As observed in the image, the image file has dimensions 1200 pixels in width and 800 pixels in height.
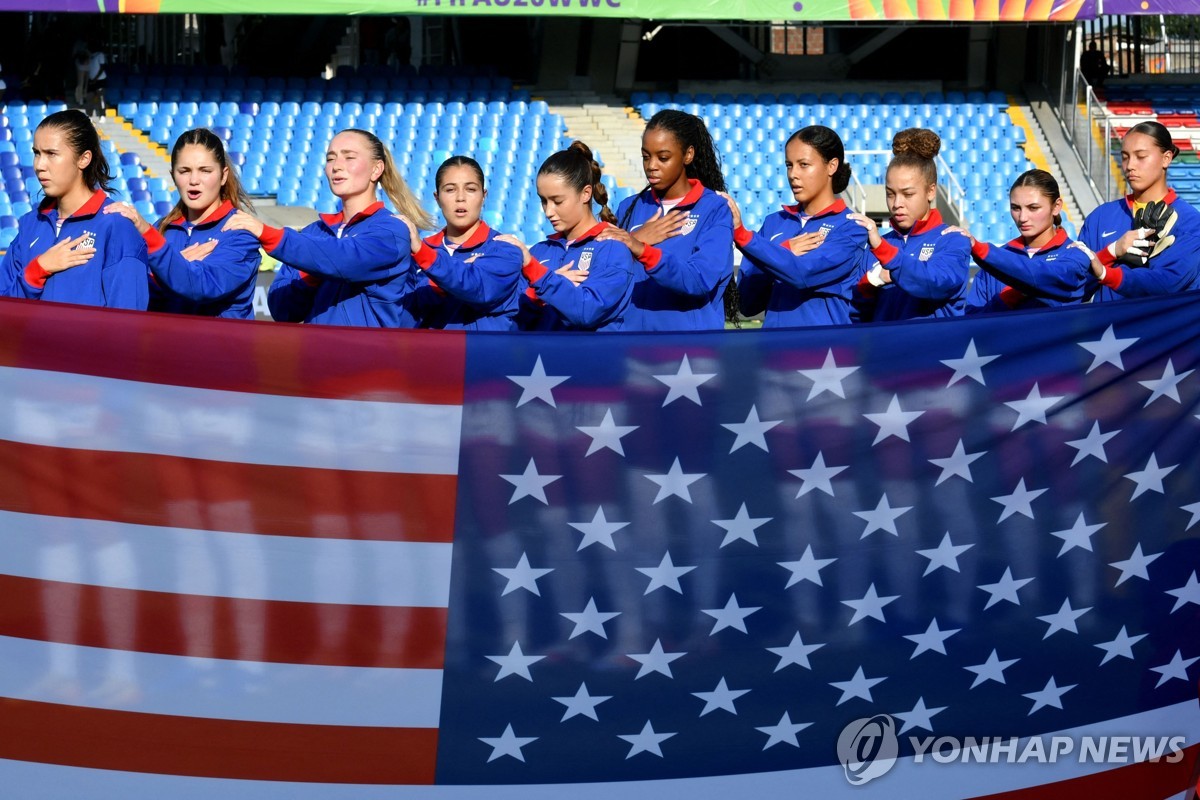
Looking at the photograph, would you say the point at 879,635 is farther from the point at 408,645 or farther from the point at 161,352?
the point at 161,352

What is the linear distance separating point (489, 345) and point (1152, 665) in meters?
1.96

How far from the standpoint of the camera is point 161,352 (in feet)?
11.0

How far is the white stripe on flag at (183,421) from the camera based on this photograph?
3.34m

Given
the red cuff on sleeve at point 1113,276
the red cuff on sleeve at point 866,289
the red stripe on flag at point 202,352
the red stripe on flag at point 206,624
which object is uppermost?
the red cuff on sleeve at point 1113,276

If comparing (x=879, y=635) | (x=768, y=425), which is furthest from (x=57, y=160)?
(x=879, y=635)

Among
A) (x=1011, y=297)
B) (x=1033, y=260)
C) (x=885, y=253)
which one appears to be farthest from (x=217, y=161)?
(x=1011, y=297)

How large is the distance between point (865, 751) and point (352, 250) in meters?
2.18

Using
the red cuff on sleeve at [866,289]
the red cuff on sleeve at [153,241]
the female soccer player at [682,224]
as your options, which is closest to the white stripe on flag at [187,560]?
the red cuff on sleeve at [153,241]

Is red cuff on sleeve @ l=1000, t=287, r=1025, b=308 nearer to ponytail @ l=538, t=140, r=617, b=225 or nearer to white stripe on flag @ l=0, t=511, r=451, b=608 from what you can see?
ponytail @ l=538, t=140, r=617, b=225

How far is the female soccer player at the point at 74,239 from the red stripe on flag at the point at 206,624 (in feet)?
3.94

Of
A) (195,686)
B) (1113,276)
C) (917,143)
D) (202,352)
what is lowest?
(195,686)

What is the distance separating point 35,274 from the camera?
423cm

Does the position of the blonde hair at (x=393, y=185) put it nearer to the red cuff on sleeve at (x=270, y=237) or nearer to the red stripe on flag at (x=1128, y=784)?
the red cuff on sleeve at (x=270, y=237)

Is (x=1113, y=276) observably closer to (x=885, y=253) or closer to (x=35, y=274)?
(x=885, y=253)
